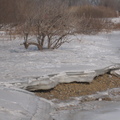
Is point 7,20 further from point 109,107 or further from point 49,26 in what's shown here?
point 109,107

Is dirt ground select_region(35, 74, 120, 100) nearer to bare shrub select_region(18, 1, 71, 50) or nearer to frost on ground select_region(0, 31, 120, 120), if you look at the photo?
frost on ground select_region(0, 31, 120, 120)

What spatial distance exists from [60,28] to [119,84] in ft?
14.8

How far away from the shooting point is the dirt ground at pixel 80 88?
9.13 metres

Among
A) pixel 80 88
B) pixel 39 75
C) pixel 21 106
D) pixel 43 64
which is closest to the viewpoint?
pixel 21 106

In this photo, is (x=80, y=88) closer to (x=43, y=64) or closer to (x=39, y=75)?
(x=39, y=75)

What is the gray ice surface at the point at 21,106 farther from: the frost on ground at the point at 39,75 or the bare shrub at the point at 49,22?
the bare shrub at the point at 49,22

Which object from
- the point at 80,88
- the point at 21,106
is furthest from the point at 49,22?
the point at 21,106

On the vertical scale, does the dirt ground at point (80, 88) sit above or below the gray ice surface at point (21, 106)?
below

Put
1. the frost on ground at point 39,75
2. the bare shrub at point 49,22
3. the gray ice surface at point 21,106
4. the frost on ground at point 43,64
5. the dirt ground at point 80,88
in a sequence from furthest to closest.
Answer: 1. the bare shrub at point 49,22
2. the frost on ground at point 43,64
3. the dirt ground at point 80,88
4. the frost on ground at point 39,75
5. the gray ice surface at point 21,106

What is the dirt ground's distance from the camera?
30.0 feet

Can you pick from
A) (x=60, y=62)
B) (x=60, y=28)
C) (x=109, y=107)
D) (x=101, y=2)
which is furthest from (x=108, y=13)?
(x=109, y=107)

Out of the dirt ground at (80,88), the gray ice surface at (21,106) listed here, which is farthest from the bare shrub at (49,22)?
the gray ice surface at (21,106)

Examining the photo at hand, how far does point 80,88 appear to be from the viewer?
32.1ft

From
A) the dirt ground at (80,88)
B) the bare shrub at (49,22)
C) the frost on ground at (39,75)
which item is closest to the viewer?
the frost on ground at (39,75)
